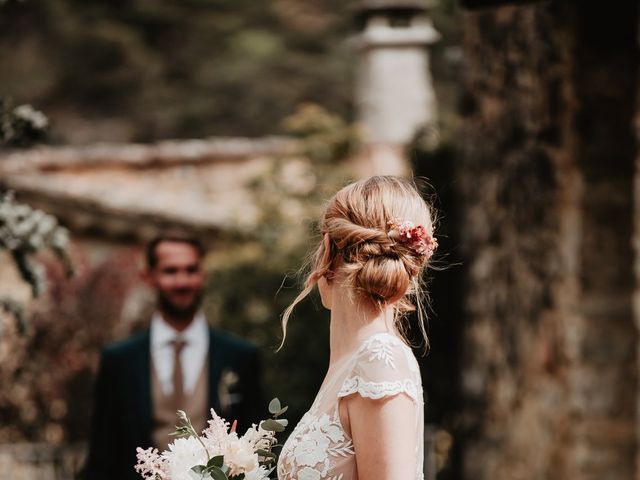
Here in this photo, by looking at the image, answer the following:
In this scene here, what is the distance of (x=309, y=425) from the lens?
2.69m

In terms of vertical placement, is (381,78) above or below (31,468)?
above

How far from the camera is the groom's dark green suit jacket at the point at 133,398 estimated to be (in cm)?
464

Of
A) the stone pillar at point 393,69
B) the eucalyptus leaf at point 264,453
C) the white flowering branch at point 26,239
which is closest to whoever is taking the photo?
the eucalyptus leaf at point 264,453

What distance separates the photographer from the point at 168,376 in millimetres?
4848

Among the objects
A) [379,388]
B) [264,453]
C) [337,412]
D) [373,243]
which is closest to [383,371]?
[379,388]

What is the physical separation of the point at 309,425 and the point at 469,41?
204 inches

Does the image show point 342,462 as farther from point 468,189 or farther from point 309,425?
point 468,189

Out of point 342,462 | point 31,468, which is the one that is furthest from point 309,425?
point 31,468

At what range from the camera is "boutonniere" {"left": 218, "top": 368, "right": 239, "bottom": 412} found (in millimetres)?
4727

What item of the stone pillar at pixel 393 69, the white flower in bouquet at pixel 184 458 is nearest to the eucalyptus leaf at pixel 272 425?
the white flower in bouquet at pixel 184 458

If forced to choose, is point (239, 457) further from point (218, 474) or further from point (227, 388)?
point (227, 388)

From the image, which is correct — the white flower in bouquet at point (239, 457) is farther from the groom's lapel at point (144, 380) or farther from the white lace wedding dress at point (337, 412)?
the groom's lapel at point (144, 380)

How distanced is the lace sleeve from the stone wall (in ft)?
13.0

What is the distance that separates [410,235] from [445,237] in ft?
15.0
